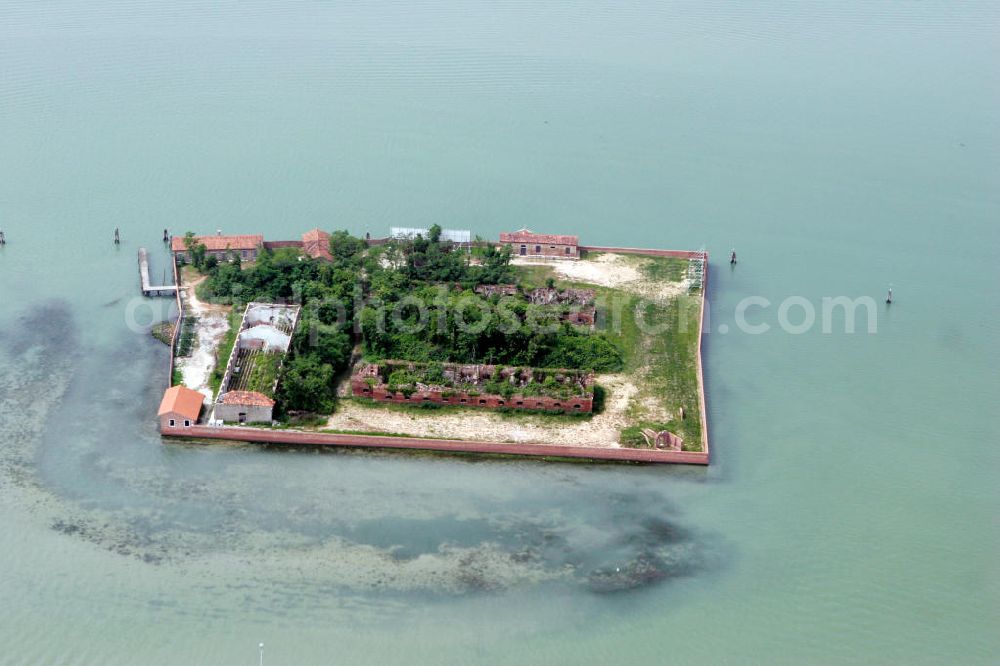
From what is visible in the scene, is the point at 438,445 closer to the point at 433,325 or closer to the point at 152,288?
the point at 433,325

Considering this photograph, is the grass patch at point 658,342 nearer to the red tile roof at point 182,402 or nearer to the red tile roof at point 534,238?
the red tile roof at point 534,238

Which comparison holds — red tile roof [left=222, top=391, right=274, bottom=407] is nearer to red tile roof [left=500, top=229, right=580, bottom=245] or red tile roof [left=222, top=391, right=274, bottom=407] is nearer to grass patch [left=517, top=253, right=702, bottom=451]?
grass patch [left=517, top=253, right=702, bottom=451]

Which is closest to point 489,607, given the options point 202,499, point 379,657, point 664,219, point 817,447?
point 379,657

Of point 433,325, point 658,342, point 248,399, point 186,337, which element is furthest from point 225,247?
point 658,342

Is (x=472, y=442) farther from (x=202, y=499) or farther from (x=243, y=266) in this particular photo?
(x=243, y=266)

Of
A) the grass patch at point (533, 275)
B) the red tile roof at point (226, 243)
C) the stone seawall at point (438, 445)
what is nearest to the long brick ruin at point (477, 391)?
the stone seawall at point (438, 445)
